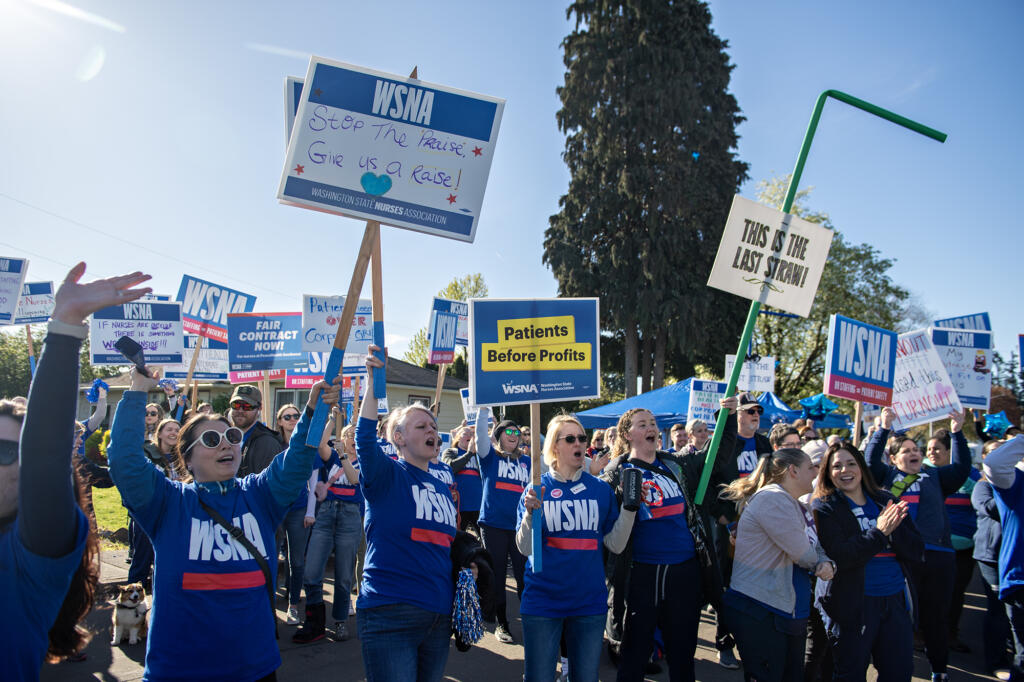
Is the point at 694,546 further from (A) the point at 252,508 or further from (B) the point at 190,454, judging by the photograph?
(B) the point at 190,454

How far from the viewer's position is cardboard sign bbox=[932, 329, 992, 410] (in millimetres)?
8898

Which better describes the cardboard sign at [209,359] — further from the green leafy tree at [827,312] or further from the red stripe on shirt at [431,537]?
the green leafy tree at [827,312]

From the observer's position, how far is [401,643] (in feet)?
10.6

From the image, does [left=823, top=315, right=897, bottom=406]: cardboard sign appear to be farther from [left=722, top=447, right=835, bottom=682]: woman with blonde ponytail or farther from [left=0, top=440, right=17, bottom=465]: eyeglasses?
[left=0, top=440, right=17, bottom=465]: eyeglasses

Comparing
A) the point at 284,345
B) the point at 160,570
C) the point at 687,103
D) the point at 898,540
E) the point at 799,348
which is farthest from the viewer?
the point at 799,348

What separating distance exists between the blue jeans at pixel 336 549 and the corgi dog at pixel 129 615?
1422 mm

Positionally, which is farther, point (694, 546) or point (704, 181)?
point (704, 181)

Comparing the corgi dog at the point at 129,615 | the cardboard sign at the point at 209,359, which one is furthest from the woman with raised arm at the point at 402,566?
the cardboard sign at the point at 209,359

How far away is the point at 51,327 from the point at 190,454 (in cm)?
145

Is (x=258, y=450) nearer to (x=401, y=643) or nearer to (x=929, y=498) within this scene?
(x=401, y=643)

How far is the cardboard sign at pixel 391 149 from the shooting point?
355cm

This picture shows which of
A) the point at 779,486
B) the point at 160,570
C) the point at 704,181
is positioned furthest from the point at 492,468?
the point at 704,181

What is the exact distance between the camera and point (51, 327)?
167cm

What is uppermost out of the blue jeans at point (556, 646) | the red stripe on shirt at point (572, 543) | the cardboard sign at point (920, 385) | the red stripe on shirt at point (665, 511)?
the cardboard sign at point (920, 385)
